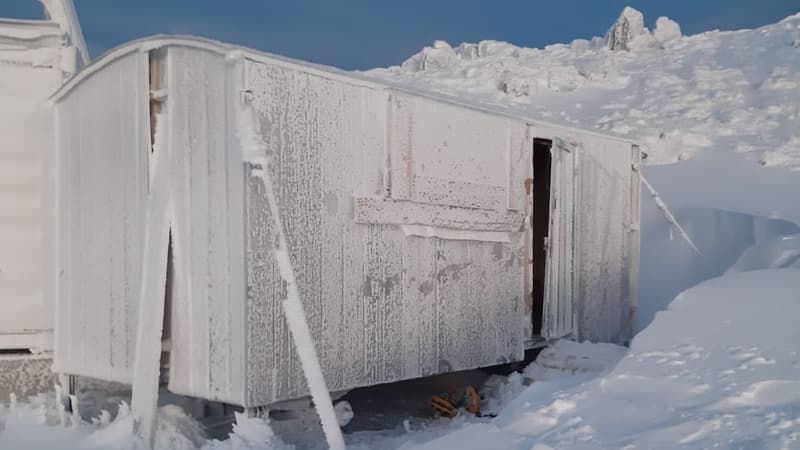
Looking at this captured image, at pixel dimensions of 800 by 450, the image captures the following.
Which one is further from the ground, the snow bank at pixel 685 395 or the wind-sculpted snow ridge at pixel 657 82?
the wind-sculpted snow ridge at pixel 657 82

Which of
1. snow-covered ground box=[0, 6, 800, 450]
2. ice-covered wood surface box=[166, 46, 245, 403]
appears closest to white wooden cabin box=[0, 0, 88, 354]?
snow-covered ground box=[0, 6, 800, 450]

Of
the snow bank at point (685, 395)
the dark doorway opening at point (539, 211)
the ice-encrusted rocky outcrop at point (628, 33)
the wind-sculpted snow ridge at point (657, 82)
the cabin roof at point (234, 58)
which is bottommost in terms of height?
the snow bank at point (685, 395)

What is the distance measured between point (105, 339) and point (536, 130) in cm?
458

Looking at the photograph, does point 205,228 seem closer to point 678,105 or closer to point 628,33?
point 678,105

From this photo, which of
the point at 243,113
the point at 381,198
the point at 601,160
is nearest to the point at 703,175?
the point at 601,160

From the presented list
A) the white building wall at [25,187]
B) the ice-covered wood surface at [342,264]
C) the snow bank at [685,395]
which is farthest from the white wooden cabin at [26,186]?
the snow bank at [685,395]

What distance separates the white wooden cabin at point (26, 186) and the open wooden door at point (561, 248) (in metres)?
4.87

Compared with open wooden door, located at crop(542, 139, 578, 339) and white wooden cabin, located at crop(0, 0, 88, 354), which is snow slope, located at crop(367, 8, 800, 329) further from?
white wooden cabin, located at crop(0, 0, 88, 354)

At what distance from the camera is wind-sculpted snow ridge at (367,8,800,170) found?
1952 centimetres

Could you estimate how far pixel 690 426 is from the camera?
10.2 feet

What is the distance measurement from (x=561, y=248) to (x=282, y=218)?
3991 mm

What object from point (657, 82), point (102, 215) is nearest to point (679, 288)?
point (102, 215)

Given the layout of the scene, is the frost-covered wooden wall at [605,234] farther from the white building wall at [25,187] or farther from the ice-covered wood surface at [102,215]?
the white building wall at [25,187]

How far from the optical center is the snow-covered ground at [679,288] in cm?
339
